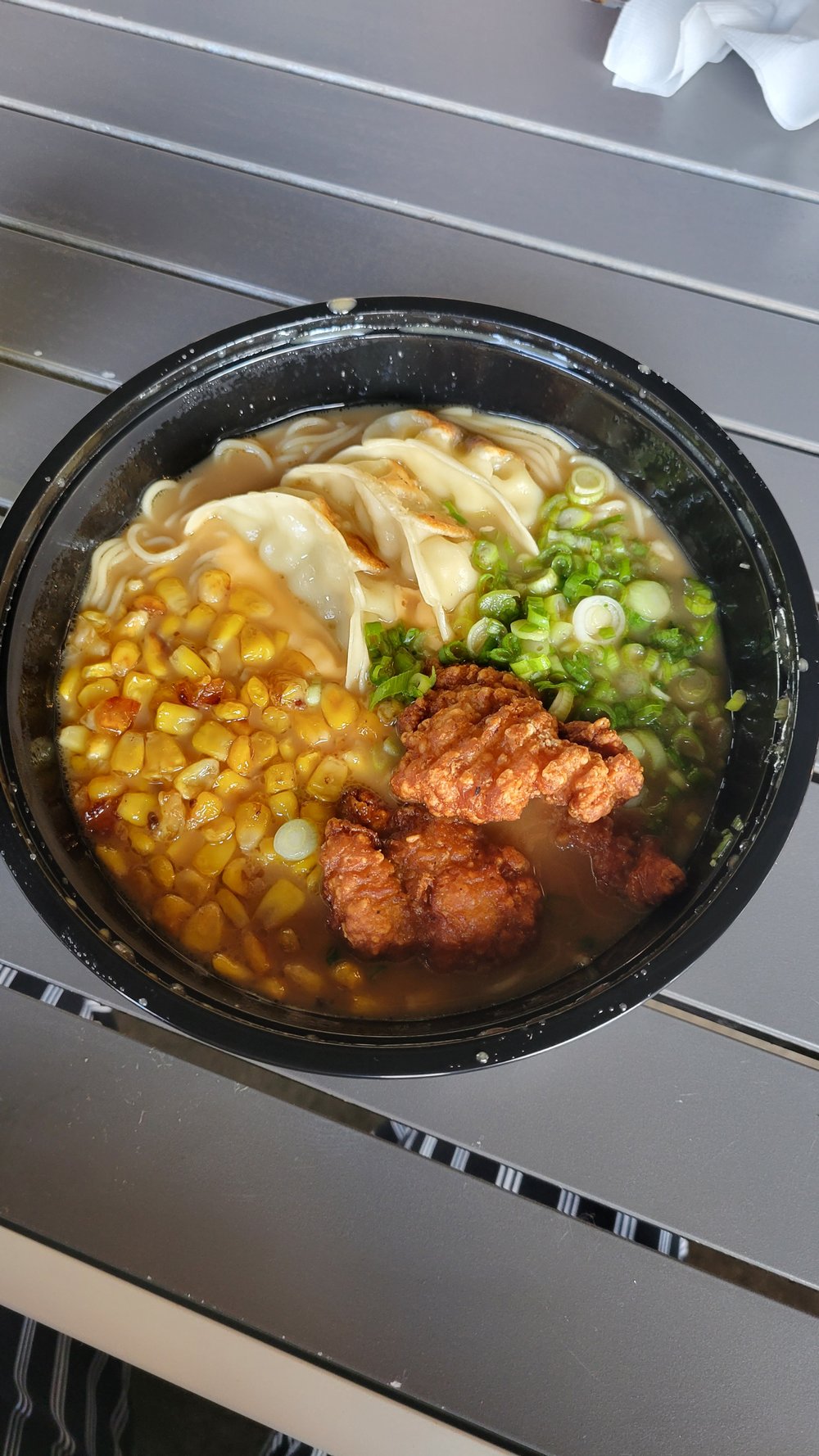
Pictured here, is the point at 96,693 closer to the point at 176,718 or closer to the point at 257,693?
the point at 176,718

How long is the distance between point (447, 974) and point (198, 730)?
36.6 inches

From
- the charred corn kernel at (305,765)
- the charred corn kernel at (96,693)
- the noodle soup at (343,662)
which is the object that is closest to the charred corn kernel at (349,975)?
the noodle soup at (343,662)

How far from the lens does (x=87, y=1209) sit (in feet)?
7.64

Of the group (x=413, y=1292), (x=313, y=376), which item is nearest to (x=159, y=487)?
(x=313, y=376)

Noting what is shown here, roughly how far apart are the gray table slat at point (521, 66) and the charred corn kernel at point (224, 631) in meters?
2.13

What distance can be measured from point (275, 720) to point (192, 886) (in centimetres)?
49

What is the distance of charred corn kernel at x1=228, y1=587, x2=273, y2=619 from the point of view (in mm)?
2723

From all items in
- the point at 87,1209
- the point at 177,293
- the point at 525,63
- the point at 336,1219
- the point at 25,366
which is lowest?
the point at 87,1209

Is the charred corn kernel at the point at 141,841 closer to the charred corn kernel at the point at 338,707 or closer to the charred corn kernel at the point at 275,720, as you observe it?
the charred corn kernel at the point at 275,720

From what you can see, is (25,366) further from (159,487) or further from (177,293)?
(159,487)

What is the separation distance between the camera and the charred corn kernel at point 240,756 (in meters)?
2.53

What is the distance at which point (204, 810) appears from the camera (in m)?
2.52

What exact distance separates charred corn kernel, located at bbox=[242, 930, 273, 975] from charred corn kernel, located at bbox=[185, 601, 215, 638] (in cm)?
87

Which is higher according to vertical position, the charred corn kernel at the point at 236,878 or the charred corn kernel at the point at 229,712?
the charred corn kernel at the point at 229,712
